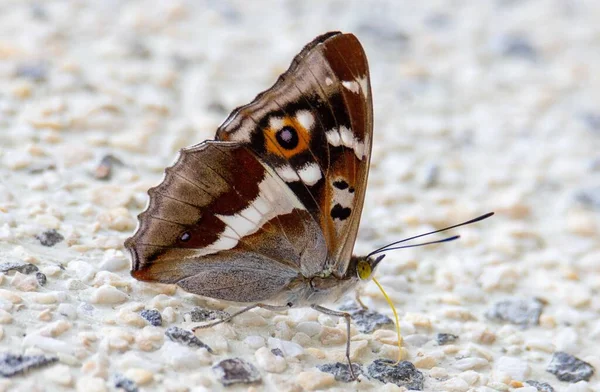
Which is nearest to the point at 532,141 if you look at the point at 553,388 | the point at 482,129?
the point at 482,129

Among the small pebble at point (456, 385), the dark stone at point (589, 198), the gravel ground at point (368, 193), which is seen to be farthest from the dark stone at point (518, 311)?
the dark stone at point (589, 198)

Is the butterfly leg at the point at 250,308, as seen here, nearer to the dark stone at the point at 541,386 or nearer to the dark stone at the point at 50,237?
the dark stone at the point at 50,237

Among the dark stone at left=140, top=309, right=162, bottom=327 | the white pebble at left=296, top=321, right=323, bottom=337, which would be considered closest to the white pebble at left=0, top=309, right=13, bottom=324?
the dark stone at left=140, top=309, right=162, bottom=327

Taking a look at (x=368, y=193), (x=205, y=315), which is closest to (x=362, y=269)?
(x=205, y=315)

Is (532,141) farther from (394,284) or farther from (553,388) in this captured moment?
(553,388)

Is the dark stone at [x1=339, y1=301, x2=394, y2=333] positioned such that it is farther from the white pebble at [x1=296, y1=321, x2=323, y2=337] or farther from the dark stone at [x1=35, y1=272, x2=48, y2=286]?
the dark stone at [x1=35, y1=272, x2=48, y2=286]

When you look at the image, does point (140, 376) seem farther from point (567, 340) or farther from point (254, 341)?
point (567, 340)

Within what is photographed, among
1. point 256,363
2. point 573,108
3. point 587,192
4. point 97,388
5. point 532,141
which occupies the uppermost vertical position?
point 573,108

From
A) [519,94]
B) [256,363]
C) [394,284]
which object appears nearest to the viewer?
[256,363]
